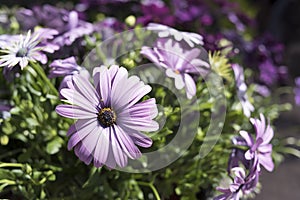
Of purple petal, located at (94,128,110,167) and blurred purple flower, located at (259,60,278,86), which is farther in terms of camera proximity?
blurred purple flower, located at (259,60,278,86)

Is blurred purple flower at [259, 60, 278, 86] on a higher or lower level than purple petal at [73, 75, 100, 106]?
higher

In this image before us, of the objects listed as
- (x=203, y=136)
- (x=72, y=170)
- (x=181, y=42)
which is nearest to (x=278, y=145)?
(x=203, y=136)

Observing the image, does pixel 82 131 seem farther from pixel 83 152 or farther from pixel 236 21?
pixel 236 21

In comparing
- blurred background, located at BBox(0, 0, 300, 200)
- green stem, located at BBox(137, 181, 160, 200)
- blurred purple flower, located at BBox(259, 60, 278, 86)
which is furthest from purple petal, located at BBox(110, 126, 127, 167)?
blurred background, located at BBox(0, 0, 300, 200)

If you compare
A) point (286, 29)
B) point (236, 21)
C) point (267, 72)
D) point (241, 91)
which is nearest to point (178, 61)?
point (241, 91)

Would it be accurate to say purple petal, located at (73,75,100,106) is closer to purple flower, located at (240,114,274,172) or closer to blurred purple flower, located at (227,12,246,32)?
purple flower, located at (240,114,274,172)

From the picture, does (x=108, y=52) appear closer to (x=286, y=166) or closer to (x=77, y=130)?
(x=77, y=130)
